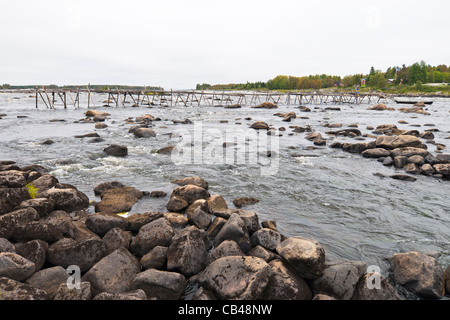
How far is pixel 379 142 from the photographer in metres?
16.8

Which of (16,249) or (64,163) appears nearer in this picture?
(16,249)

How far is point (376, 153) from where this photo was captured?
15.2 metres

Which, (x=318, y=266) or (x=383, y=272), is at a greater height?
(x=318, y=266)

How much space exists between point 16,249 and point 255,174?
9185 millimetres

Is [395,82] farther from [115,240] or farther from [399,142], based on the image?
[115,240]

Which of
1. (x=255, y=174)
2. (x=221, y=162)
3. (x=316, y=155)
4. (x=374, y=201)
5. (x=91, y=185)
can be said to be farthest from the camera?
(x=316, y=155)

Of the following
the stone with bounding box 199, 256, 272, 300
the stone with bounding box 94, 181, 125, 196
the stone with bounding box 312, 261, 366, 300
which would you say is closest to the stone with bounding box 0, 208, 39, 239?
the stone with bounding box 94, 181, 125, 196

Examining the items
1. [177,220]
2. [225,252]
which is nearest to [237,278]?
[225,252]

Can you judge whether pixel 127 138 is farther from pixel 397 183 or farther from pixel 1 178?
pixel 397 183

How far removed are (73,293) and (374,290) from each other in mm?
4811

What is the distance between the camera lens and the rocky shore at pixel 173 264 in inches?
171

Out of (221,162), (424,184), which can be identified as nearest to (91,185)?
(221,162)

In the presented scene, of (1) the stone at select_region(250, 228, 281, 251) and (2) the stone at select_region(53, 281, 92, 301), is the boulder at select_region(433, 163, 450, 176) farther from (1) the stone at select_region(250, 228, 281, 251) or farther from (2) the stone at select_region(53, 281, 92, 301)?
(2) the stone at select_region(53, 281, 92, 301)
